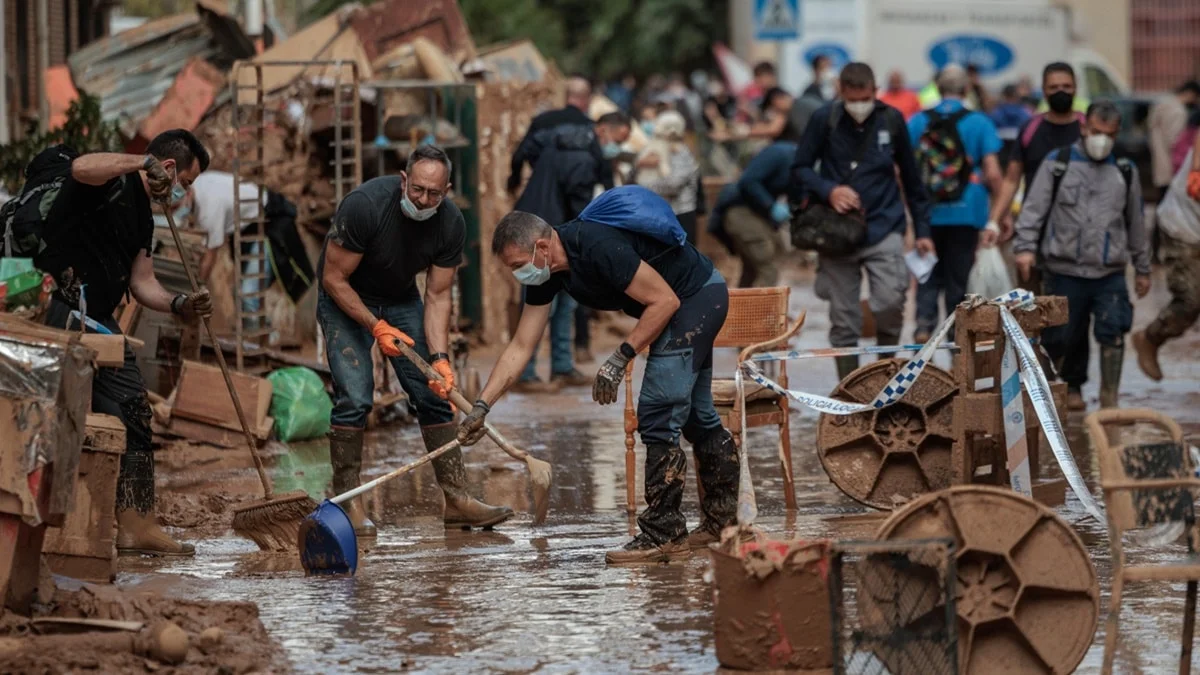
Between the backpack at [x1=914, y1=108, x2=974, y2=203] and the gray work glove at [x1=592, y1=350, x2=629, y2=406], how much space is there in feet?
17.1

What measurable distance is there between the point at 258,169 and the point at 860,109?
4165mm

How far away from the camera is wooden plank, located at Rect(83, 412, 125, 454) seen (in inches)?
296

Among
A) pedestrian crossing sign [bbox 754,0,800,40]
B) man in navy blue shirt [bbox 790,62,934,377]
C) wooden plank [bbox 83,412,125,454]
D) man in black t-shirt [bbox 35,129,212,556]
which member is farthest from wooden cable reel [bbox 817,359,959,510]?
pedestrian crossing sign [bbox 754,0,800,40]

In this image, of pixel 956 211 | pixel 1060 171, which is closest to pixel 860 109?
pixel 1060 171

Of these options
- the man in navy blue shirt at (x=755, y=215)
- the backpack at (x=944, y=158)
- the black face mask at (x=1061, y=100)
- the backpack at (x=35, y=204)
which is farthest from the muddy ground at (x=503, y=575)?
the man in navy blue shirt at (x=755, y=215)

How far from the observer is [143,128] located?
15750 millimetres

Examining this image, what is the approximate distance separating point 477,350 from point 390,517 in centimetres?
656

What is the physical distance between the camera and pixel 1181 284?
1256 centimetres

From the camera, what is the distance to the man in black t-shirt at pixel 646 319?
7680mm

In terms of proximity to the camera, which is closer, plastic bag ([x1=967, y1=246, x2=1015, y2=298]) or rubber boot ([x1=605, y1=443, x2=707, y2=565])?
rubber boot ([x1=605, y1=443, x2=707, y2=565])

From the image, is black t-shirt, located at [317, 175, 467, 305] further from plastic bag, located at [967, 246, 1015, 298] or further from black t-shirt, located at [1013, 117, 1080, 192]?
black t-shirt, located at [1013, 117, 1080, 192]

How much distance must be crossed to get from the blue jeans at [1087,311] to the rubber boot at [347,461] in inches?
182

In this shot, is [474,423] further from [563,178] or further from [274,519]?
[563,178]

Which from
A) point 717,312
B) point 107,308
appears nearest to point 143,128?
point 107,308
